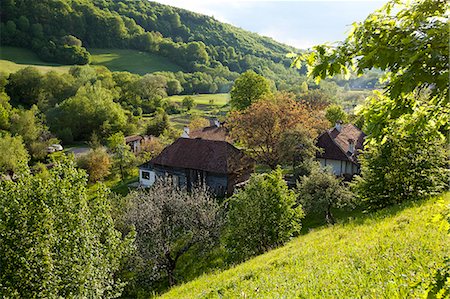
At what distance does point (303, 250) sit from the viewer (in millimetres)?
13023

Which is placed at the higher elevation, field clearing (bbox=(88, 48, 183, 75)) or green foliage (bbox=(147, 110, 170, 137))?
field clearing (bbox=(88, 48, 183, 75))

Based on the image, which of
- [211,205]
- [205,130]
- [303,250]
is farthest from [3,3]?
[303,250]

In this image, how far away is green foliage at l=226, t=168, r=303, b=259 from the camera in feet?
60.5

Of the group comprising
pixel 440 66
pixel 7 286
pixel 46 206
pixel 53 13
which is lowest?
pixel 7 286

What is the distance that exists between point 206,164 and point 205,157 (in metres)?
0.89

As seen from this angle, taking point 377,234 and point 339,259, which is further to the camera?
point 377,234

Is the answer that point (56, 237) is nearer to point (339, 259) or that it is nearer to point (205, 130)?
point (339, 259)

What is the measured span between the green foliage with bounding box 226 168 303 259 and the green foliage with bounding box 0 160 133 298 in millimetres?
7058

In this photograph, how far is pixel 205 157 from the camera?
120 ft

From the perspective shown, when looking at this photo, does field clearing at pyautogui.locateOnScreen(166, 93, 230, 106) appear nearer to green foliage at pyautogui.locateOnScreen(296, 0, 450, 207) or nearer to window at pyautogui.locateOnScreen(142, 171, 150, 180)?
window at pyautogui.locateOnScreen(142, 171, 150, 180)

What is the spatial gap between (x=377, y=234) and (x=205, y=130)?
39860 millimetres

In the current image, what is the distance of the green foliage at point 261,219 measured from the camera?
18438 millimetres

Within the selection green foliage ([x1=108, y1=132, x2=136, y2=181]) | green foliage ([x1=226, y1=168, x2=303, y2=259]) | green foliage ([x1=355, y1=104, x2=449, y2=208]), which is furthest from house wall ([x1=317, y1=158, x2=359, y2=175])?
green foliage ([x1=108, y1=132, x2=136, y2=181])

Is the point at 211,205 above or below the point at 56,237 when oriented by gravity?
below
